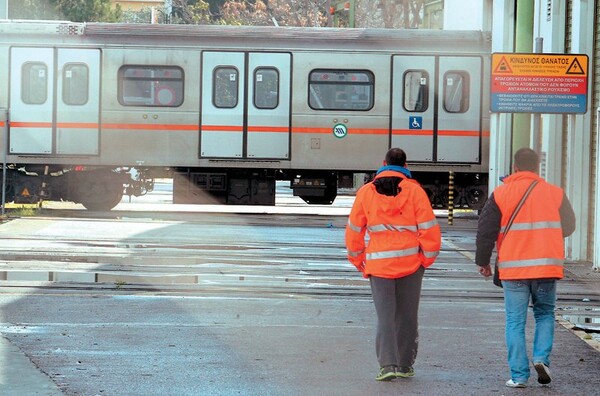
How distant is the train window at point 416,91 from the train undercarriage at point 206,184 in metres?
1.38

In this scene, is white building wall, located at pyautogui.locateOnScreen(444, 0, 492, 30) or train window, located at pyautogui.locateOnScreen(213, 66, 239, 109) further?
white building wall, located at pyautogui.locateOnScreen(444, 0, 492, 30)

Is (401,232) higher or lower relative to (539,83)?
lower

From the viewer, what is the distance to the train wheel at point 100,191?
26.4 metres

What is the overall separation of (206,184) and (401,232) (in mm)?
17182

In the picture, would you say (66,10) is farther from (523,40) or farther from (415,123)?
(523,40)

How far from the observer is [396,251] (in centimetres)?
908

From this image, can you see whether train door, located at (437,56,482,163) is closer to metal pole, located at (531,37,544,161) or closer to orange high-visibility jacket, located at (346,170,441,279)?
metal pole, located at (531,37,544,161)

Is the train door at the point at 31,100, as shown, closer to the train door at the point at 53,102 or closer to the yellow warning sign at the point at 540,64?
the train door at the point at 53,102

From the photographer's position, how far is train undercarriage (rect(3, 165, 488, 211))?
26125 millimetres

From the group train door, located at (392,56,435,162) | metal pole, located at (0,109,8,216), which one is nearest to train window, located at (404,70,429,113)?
train door, located at (392,56,435,162)

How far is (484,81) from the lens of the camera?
26.1m

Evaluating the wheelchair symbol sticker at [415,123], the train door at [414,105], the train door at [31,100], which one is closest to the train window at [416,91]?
the train door at [414,105]

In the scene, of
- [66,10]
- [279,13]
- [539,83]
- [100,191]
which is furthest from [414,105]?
[66,10]

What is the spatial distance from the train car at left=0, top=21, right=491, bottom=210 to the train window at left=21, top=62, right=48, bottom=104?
0.02 metres
